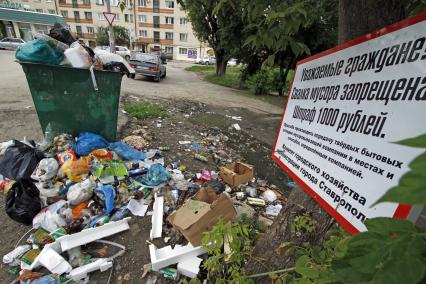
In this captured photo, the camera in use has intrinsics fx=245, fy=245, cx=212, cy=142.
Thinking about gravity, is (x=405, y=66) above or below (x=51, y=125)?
above

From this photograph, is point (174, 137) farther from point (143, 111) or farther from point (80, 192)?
point (80, 192)

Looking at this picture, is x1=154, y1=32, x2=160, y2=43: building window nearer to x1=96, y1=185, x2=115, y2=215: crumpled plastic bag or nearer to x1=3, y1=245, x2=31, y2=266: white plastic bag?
x1=96, y1=185, x2=115, y2=215: crumpled plastic bag

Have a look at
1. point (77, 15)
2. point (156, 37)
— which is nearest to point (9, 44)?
point (77, 15)

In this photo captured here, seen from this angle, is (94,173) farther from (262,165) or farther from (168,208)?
(262,165)

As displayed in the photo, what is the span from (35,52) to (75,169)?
1708 mm

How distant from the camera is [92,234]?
2.38 meters

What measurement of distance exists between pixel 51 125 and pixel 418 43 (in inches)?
169

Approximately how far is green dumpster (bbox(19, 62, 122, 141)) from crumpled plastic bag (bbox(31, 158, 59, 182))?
906 mm

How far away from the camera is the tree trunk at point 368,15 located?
3.74 feet

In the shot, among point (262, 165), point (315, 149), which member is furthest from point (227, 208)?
point (262, 165)

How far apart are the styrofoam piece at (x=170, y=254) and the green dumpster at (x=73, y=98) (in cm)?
248

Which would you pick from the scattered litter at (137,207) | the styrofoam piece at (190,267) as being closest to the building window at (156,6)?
the scattered litter at (137,207)

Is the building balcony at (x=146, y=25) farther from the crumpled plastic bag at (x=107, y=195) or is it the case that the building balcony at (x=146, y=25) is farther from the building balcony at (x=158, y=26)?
the crumpled plastic bag at (x=107, y=195)

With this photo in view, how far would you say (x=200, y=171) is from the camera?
389 cm
